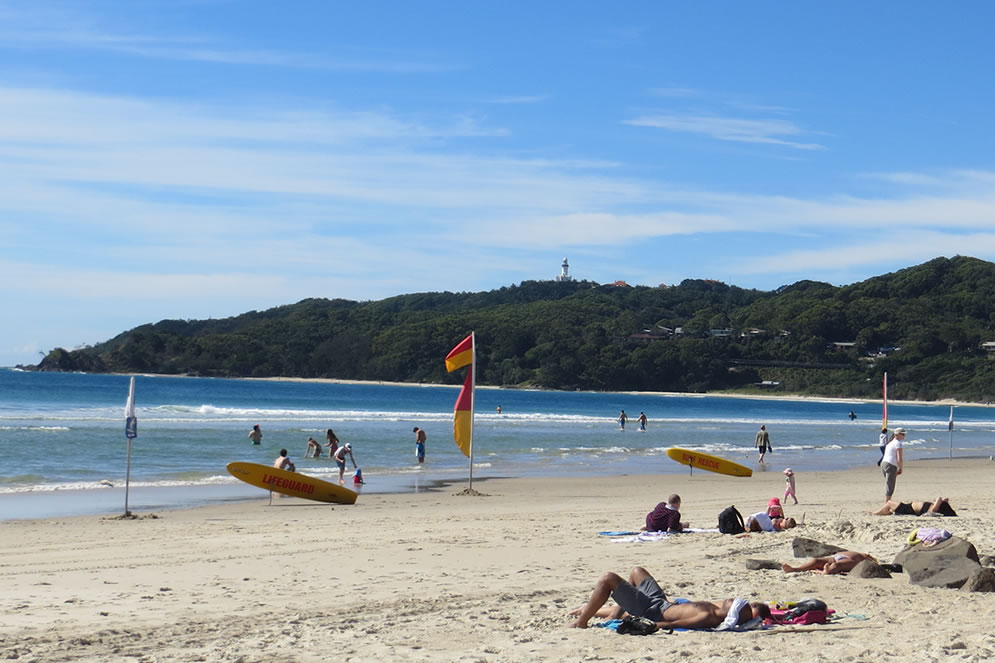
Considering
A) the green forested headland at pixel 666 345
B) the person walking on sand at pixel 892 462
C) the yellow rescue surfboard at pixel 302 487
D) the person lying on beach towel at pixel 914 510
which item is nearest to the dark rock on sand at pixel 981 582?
the person lying on beach towel at pixel 914 510

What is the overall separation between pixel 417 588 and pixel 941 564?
4694 millimetres

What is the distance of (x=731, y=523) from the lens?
1317 cm

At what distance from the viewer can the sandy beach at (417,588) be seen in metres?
7.29

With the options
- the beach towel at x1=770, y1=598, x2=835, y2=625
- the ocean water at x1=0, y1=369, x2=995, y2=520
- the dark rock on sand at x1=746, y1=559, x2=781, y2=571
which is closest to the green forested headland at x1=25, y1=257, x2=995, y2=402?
the ocean water at x1=0, y1=369, x2=995, y2=520

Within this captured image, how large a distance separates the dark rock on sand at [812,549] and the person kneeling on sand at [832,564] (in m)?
0.27

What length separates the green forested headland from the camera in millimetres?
138625

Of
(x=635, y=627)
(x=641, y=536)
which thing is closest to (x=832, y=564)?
(x=635, y=627)

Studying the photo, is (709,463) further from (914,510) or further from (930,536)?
(930,536)

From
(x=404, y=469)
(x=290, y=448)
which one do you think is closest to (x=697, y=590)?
(x=404, y=469)

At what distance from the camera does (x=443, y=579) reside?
396 inches

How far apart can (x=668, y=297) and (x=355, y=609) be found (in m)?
186

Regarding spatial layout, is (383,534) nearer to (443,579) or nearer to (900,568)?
(443,579)

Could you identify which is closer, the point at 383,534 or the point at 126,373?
the point at 383,534

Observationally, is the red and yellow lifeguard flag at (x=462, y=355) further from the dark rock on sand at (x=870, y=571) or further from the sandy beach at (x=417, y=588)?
the dark rock on sand at (x=870, y=571)
